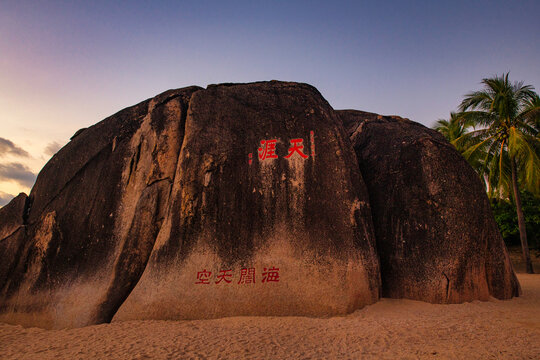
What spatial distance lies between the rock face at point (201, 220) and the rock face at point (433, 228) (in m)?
0.59

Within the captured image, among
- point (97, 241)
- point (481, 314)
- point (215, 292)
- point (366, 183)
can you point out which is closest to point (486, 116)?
point (366, 183)

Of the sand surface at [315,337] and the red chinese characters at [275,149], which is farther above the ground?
the red chinese characters at [275,149]

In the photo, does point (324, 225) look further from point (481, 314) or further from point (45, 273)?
point (45, 273)

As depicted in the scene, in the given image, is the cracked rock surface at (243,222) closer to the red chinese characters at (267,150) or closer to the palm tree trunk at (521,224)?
the red chinese characters at (267,150)

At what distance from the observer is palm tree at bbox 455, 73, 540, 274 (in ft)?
47.8

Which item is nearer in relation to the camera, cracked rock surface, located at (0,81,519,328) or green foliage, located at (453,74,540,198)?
cracked rock surface, located at (0,81,519,328)

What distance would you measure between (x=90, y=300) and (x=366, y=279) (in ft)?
15.1

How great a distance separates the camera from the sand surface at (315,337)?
12.5ft

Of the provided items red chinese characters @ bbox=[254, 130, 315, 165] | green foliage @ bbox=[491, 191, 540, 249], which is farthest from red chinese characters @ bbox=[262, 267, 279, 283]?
green foliage @ bbox=[491, 191, 540, 249]

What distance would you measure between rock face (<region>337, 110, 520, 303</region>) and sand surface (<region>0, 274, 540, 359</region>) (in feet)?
1.64

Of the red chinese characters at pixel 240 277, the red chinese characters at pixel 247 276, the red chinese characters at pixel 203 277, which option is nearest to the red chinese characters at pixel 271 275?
the red chinese characters at pixel 240 277

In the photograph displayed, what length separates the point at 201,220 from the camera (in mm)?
5828

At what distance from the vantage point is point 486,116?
51.2ft

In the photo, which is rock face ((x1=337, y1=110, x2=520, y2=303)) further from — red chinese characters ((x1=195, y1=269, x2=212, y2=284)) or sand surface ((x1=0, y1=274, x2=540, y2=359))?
red chinese characters ((x1=195, y1=269, x2=212, y2=284))
